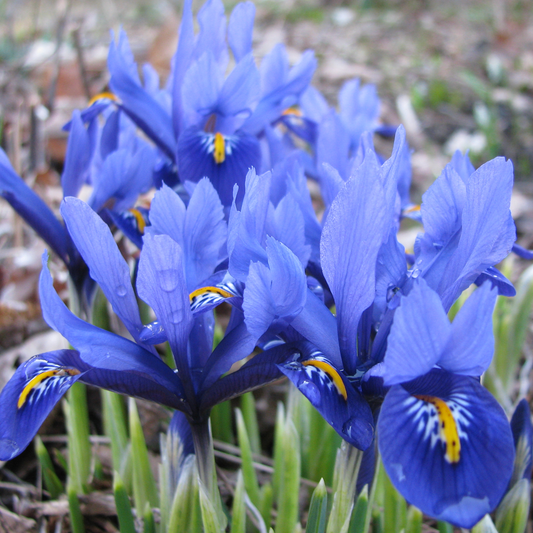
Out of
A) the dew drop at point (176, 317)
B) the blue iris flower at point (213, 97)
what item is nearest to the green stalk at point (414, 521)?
the dew drop at point (176, 317)

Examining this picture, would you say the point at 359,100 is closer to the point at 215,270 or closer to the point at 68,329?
the point at 215,270

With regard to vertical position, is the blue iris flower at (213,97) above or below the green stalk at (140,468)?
above

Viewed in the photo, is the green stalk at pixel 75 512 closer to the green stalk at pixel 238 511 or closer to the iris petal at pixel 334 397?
the green stalk at pixel 238 511

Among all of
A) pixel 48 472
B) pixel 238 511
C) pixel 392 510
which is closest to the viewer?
pixel 238 511

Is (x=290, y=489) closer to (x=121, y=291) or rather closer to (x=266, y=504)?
(x=266, y=504)

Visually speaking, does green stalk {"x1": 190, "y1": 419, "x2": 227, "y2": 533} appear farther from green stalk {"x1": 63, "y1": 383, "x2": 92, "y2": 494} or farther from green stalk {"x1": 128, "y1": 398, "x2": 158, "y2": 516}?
green stalk {"x1": 63, "y1": 383, "x2": 92, "y2": 494}

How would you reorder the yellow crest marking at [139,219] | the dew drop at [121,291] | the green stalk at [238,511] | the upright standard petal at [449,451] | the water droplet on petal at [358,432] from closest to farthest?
the upright standard petal at [449,451] < the water droplet on petal at [358,432] < the dew drop at [121,291] < the green stalk at [238,511] < the yellow crest marking at [139,219]

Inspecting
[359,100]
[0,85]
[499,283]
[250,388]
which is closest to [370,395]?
[250,388]

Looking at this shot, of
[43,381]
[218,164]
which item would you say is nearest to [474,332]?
[43,381]
